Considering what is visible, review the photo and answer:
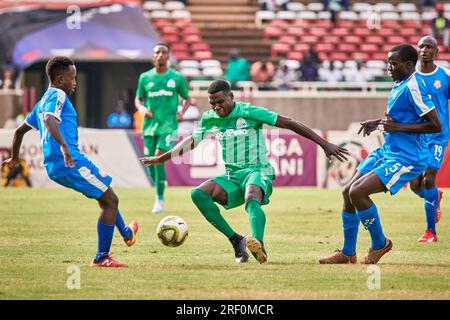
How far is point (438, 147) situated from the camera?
13.7 metres

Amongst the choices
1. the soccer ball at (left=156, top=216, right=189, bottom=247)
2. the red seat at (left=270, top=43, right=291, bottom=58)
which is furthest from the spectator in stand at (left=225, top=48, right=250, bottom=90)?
the soccer ball at (left=156, top=216, right=189, bottom=247)


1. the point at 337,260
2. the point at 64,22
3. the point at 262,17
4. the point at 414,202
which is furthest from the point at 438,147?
the point at 262,17

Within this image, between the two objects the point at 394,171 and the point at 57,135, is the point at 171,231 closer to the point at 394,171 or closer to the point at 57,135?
the point at 57,135

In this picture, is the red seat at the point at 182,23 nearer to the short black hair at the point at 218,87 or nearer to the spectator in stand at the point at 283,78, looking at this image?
the spectator in stand at the point at 283,78

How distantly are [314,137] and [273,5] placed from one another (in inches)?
1088

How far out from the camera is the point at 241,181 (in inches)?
444

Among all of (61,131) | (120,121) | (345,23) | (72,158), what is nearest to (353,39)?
(345,23)

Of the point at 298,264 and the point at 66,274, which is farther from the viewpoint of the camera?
the point at 298,264

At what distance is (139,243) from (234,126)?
8.23 feet

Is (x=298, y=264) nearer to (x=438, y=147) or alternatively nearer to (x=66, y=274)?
(x=66, y=274)

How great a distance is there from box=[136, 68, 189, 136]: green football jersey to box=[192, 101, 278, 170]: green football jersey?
5.86m

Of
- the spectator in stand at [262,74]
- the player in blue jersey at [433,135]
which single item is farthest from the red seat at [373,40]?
the player in blue jersey at [433,135]

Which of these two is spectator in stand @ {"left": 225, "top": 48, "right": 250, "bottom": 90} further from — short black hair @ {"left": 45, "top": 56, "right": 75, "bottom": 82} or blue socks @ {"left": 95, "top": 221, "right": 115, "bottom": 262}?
blue socks @ {"left": 95, "top": 221, "right": 115, "bottom": 262}

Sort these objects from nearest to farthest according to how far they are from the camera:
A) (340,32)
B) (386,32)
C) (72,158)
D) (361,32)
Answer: (72,158) < (340,32) < (361,32) < (386,32)
